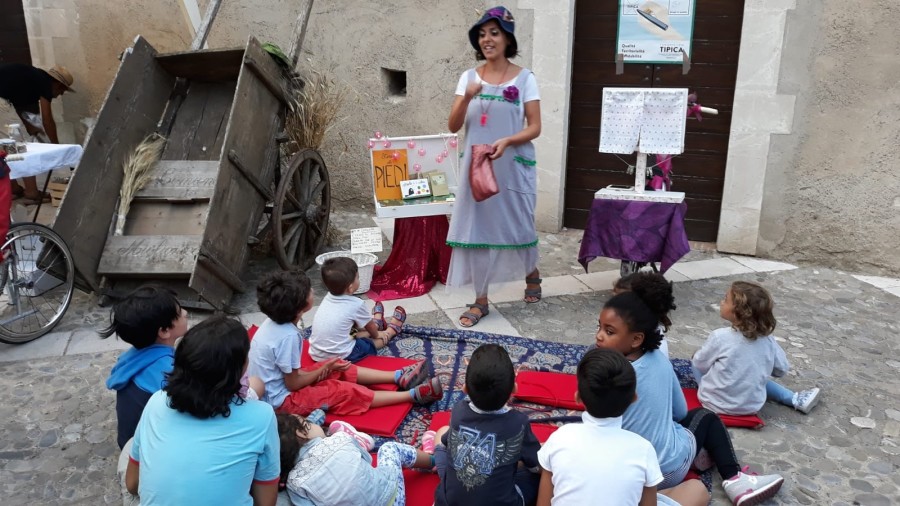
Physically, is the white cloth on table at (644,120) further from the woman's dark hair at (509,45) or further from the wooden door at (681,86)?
the wooden door at (681,86)

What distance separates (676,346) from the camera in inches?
168

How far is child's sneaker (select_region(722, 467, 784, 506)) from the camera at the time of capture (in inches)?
111

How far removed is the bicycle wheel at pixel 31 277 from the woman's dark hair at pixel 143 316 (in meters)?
2.02

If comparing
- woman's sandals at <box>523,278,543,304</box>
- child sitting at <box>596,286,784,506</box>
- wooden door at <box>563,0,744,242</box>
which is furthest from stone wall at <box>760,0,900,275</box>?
child sitting at <box>596,286,784,506</box>

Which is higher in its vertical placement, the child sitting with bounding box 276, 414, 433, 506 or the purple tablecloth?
the purple tablecloth

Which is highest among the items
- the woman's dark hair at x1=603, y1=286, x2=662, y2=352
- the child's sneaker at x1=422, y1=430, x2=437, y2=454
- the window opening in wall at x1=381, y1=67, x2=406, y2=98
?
the window opening in wall at x1=381, y1=67, x2=406, y2=98

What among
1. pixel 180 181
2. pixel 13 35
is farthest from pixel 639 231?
pixel 13 35

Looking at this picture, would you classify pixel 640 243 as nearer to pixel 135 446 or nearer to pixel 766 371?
pixel 766 371

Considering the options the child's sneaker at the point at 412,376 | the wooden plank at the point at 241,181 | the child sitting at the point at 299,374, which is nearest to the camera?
the child sitting at the point at 299,374


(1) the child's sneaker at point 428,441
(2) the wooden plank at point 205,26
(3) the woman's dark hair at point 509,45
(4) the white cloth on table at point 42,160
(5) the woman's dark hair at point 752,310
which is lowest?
(1) the child's sneaker at point 428,441

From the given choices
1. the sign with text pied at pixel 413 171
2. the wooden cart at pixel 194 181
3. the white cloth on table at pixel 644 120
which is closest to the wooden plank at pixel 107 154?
the wooden cart at pixel 194 181

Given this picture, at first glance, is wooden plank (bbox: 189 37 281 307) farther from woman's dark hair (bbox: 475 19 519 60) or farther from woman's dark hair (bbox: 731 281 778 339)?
woman's dark hair (bbox: 731 281 778 339)

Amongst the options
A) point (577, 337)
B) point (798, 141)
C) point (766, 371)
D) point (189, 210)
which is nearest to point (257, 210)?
point (189, 210)

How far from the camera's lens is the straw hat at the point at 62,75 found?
7.20m
